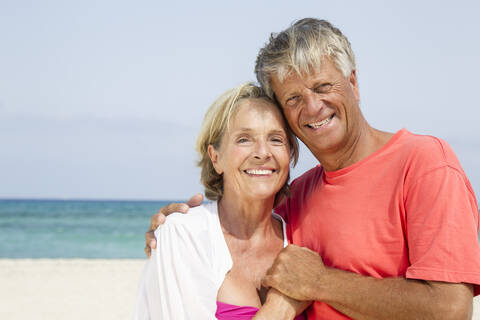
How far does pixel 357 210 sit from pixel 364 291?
44 centimetres

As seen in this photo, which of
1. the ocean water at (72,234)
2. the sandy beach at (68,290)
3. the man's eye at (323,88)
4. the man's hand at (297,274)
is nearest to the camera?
the man's hand at (297,274)

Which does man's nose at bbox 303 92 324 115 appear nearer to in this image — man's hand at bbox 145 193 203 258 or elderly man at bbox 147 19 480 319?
elderly man at bbox 147 19 480 319

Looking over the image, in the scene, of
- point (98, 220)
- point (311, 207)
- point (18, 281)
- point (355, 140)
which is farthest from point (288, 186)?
point (98, 220)

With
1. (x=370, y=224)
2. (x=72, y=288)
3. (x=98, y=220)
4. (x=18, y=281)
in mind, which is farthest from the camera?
(x=98, y=220)

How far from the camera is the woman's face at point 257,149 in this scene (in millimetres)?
3018

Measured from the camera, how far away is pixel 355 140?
2.94 metres

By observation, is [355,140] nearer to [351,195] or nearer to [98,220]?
[351,195]

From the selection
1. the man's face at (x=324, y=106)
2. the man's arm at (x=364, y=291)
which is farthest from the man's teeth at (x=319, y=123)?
the man's arm at (x=364, y=291)

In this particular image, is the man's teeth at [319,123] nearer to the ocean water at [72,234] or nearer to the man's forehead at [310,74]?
the man's forehead at [310,74]

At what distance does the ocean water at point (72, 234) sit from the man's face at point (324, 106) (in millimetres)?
20327

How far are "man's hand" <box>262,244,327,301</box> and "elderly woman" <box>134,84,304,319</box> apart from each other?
0.86 feet

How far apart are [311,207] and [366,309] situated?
0.75m

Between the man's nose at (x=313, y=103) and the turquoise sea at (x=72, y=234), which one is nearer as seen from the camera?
the man's nose at (x=313, y=103)

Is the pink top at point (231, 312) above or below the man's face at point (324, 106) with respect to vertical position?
below
